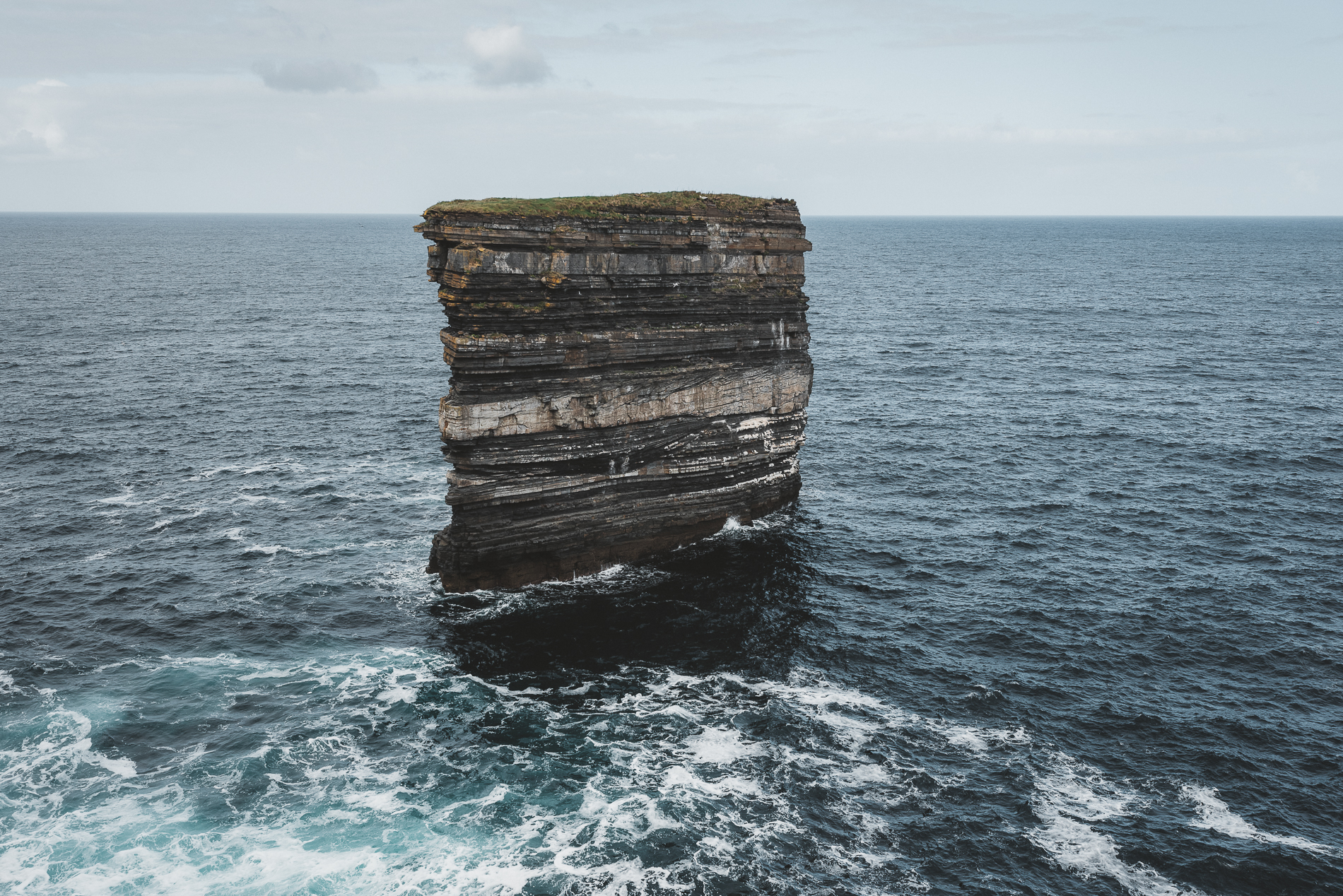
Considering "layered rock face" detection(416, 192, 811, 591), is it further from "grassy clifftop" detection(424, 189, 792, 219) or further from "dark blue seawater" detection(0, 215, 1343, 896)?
"dark blue seawater" detection(0, 215, 1343, 896)

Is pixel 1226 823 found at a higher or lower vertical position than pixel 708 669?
lower

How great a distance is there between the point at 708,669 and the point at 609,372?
16.2 metres

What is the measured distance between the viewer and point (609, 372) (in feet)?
158

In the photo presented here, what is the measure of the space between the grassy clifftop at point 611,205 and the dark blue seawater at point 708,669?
1863cm

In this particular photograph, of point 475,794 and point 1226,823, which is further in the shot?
point 475,794

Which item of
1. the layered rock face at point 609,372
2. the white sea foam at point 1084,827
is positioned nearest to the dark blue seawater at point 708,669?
the white sea foam at point 1084,827

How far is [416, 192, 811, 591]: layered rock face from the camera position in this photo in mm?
44750

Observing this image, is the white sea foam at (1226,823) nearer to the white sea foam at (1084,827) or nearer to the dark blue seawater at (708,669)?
the dark blue seawater at (708,669)

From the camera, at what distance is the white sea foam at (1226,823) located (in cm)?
2995

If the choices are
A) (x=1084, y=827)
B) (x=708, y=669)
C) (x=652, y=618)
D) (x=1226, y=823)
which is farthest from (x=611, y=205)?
(x=1226, y=823)

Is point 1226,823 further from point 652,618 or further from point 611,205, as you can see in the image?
point 611,205

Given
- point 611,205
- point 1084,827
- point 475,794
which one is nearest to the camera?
point 1084,827

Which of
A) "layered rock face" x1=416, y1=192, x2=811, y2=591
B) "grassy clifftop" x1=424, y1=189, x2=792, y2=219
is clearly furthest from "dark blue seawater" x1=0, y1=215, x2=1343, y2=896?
"grassy clifftop" x1=424, y1=189, x2=792, y2=219

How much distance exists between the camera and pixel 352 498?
5822 centimetres
